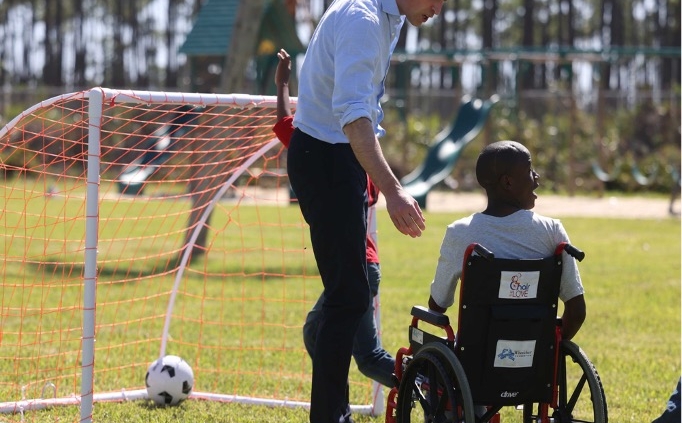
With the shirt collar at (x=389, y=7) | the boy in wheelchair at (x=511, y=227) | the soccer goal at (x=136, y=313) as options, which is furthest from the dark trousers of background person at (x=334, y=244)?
the soccer goal at (x=136, y=313)

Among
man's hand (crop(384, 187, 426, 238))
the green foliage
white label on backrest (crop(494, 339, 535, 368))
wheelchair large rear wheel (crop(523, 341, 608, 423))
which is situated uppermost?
the green foliage

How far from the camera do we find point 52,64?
61.6 metres

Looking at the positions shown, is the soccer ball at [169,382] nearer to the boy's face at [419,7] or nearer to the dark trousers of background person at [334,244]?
the dark trousers of background person at [334,244]

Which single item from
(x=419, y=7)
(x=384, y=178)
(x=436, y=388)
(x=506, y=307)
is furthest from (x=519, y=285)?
(x=419, y=7)

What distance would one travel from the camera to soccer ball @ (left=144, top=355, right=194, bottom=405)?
5438 mm

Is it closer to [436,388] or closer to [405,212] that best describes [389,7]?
[405,212]

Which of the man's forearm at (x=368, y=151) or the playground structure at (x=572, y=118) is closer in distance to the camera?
the man's forearm at (x=368, y=151)

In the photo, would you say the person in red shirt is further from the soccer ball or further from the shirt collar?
the soccer ball

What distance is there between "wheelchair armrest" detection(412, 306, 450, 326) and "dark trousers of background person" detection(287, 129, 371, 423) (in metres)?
0.21

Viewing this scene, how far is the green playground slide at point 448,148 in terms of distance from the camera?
19078 mm

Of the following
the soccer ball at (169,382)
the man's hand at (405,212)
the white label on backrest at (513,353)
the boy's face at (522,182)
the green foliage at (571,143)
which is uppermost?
the green foliage at (571,143)

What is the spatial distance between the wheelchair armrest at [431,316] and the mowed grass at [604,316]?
131 cm

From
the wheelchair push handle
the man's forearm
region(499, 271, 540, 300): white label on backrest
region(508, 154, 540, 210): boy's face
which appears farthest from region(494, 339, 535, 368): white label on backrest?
the man's forearm

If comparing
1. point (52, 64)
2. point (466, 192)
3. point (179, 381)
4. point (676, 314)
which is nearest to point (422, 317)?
point (179, 381)
